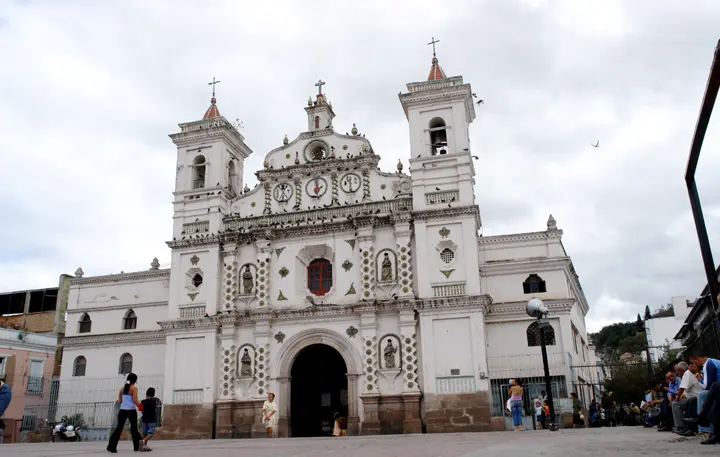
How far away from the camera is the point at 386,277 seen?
24.2 m

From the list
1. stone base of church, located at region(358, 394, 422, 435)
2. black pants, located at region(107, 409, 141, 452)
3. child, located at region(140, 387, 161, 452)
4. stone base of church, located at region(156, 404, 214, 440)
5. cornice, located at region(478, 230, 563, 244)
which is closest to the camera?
black pants, located at region(107, 409, 141, 452)

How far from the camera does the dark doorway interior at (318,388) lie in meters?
25.5

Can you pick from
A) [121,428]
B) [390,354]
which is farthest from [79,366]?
[121,428]

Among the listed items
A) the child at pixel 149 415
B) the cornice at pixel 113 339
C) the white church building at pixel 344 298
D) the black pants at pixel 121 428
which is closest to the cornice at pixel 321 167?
the white church building at pixel 344 298

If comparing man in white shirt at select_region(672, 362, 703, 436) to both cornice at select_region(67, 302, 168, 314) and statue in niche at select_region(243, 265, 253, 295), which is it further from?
cornice at select_region(67, 302, 168, 314)

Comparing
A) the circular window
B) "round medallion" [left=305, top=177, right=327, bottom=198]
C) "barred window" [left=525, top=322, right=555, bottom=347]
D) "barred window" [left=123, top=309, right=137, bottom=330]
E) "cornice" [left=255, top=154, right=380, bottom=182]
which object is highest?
"cornice" [left=255, top=154, right=380, bottom=182]

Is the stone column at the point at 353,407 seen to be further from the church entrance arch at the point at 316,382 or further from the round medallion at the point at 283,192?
the round medallion at the point at 283,192

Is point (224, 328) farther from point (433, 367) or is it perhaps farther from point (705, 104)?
point (705, 104)

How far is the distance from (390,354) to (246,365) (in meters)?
5.61

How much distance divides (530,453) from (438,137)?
754 inches

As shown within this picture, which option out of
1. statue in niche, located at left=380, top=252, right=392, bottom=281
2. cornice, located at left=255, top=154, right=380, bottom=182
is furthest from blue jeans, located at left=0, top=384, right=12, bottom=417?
cornice, located at left=255, top=154, right=380, bottom=182

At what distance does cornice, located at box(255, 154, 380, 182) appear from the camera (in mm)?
25703

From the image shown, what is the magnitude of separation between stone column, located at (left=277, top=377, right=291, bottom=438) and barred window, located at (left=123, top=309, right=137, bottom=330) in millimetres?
8445

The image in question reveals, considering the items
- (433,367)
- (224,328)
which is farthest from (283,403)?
(433,367)
